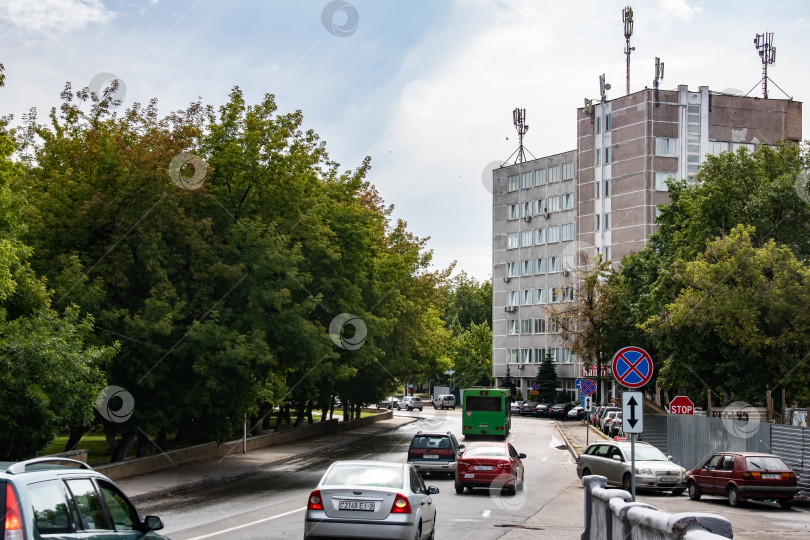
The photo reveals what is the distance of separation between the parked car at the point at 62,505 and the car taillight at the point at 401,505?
5063 mm

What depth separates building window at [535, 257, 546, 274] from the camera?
9862 cm

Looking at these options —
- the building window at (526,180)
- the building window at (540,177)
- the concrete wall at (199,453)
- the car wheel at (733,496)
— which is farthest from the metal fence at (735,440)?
the building window at (526,180)

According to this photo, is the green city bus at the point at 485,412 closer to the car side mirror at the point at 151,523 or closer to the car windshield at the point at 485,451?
the car windshield at the point at 485,451

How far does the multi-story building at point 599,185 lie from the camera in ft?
267

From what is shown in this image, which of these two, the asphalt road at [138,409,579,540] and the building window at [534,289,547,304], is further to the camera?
the building window at [534,289,547,304]

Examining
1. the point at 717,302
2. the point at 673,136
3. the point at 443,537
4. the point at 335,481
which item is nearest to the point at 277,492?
the point at 443,537

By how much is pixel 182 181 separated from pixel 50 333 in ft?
28.8

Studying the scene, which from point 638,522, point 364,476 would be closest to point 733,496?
point 364,476

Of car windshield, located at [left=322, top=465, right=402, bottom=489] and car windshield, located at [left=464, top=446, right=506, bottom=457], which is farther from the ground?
car windshield, located at [left=322, top=465, right=402, bottom=489]

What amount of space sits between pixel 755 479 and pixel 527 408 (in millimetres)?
67435

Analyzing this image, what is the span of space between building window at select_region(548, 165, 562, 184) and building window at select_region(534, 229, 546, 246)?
5.50 m

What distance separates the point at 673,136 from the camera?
81.2 metres

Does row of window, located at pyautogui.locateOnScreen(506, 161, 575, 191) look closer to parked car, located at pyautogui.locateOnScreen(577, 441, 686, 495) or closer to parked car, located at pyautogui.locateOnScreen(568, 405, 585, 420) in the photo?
parked car, located at pyautogui.locateOnScreen(568, 405, 585, 420)

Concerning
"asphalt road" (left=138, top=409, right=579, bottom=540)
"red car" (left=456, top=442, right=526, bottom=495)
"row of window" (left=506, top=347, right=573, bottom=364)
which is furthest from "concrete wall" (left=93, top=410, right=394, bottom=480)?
"row of window" (left=506, top=347, right=573, bottom=364)
